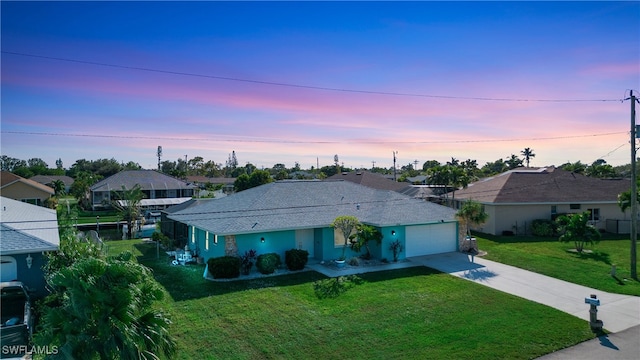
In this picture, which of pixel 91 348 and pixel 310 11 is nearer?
pixel 91 348

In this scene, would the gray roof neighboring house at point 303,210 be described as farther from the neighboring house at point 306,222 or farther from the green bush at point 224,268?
the green bush at point 224,268

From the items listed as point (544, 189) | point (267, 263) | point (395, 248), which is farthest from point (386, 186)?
point (267, 263)

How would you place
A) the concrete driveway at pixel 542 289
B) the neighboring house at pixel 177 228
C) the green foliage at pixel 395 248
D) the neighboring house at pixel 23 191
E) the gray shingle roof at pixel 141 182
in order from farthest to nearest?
the gray shingle roof at pixel 141 182 → the neighboring house at pixel 23 191 → the neighboring house at pixel 177 228 → the green foliage at pixel 395 248 → the concrete driveway at pixel 542 289

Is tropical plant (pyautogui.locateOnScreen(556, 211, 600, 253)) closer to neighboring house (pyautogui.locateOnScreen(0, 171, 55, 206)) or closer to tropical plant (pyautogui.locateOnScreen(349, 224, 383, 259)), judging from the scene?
tropical plant (pyautogui.locateOnScreen(349, 224, 383, 259))

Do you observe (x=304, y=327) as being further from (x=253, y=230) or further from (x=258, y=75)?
(x=258, y=75)

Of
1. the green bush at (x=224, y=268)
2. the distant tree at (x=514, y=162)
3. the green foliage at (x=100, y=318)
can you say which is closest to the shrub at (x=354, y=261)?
the green bush at (x=224, y=268)

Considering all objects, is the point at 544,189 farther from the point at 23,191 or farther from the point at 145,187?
the point at 23,191

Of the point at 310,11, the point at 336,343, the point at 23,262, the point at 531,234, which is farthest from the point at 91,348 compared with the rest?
the point at 531,234
